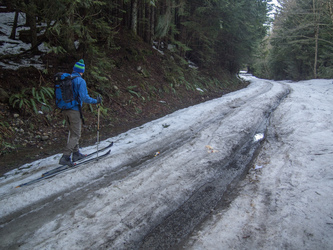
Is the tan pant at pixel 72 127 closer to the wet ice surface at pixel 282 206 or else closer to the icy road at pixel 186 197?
the icy road at pixel 186 197

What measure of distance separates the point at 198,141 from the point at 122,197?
3.09m


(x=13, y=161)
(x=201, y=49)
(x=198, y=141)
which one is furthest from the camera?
(x=201, y=49)

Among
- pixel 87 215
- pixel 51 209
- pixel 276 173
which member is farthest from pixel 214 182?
pixel 51 209

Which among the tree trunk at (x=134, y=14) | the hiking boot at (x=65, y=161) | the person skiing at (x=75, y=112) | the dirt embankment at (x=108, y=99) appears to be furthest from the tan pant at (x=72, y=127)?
the tree trunk at (x=134, y=14)

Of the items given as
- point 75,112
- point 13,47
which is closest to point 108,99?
point 75,112

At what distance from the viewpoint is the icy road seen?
2742 mm

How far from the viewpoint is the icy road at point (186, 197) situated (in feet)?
9.00

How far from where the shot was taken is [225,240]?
8.74ft

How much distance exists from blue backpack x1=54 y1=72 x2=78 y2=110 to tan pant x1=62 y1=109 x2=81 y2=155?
0.70ft

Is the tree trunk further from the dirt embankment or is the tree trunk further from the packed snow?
the packed snow

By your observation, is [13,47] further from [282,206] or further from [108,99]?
[282,206]

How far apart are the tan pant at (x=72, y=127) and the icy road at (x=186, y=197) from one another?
1.85 feet

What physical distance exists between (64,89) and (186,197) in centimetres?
367

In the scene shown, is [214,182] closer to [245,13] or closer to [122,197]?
[122,197]
